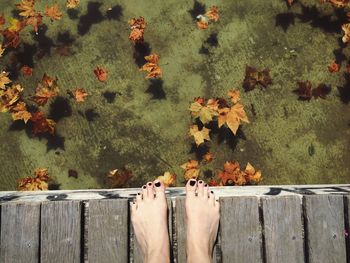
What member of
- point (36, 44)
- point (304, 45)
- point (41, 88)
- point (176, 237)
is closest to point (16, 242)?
point (176, 237)

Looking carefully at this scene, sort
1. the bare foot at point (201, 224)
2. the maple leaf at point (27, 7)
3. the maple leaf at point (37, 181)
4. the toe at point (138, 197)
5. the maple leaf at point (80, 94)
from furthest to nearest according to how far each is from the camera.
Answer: the maple leaf at point (27, 7), the maple leaf at point (80, 94), the maple leaf at point (37, 181), the toe at point (138, 197), the bare foot at point (201, 224)

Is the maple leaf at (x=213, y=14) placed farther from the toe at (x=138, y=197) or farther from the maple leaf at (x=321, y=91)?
the toe at (x=138, y=197)

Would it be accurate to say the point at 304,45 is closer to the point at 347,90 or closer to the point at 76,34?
the point at 347,90

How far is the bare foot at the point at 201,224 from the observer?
6.57 feet

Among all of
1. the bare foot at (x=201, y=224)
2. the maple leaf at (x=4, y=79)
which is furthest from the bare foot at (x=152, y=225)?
the maple leaf at (x=4, y=79)

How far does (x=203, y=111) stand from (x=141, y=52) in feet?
2.13

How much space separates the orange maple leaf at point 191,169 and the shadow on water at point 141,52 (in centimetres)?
82

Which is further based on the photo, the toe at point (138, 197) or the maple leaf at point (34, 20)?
the maple leaf at point (34, 20)

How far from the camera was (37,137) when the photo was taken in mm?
2723

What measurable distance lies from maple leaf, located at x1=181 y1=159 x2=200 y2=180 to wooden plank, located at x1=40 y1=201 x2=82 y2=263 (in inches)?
35.4

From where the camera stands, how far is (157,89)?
2797mm

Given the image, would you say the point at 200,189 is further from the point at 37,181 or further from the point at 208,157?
the point at 37,181

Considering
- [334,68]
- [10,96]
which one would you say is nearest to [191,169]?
[334,68]

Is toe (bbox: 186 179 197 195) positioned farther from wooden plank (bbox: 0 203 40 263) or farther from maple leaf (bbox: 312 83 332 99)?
maple leaf (bbox: 312 83 332 99)
